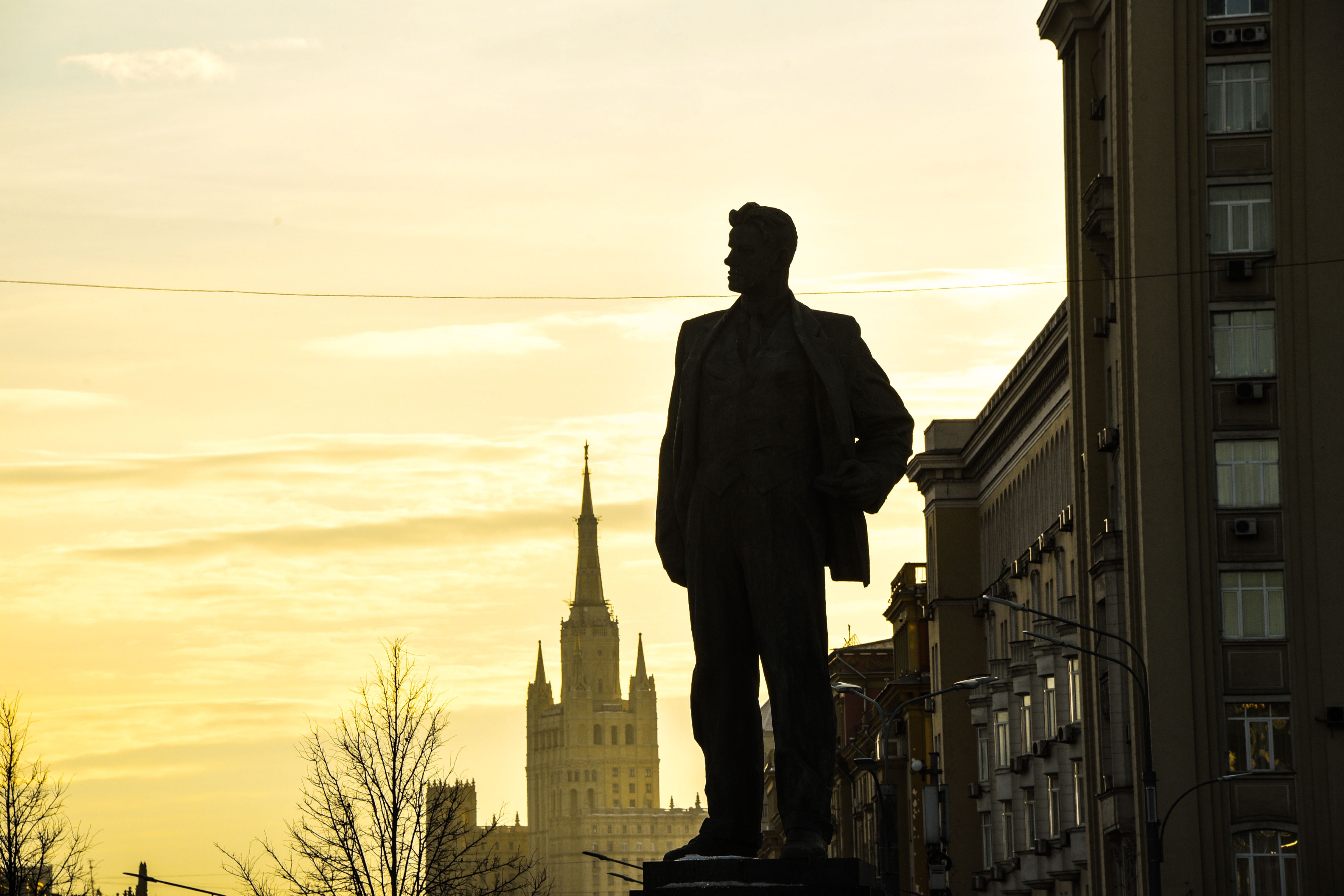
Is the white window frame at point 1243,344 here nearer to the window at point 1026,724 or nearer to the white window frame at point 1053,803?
the white window frame at point 1053,803

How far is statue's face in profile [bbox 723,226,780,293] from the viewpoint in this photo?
10.6 meters

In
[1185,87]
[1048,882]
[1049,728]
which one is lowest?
[1048,882]

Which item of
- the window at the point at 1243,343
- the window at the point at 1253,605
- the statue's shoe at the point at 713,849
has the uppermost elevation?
the window at the point at 1243,343

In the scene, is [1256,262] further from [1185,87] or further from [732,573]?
[732,573]

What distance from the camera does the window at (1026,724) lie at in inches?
2918

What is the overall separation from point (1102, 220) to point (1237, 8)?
6031 mm

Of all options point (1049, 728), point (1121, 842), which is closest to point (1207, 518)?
point (1121, 842)

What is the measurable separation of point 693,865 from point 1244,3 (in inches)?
1919

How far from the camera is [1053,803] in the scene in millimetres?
71000

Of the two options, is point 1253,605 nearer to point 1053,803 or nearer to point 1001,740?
point 1053,803

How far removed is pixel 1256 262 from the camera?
2144 inches

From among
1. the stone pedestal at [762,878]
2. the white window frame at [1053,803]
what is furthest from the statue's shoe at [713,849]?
the white window frame at [1053,803]

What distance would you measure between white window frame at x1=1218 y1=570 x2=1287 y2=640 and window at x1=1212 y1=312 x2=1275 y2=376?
15.5ft

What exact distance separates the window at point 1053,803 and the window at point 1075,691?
11.8 feet
